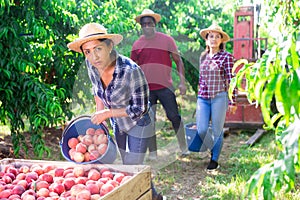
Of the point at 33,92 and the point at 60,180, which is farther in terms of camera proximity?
the point at 33,92

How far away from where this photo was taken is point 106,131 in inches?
126

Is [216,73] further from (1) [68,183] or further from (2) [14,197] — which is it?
(2) [14,197]

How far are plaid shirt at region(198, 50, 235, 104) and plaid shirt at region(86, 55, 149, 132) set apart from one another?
1.84 meters

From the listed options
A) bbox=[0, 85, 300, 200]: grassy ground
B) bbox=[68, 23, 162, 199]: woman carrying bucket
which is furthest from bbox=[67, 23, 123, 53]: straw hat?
bbox=[0, 85, 300, 200]: grassy ground

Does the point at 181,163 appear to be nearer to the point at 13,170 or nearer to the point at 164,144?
Answer: the point at 164,144

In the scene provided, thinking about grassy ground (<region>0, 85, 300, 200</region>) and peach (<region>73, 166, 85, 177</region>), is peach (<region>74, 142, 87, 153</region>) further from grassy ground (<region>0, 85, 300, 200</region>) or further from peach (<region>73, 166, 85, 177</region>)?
grassy ground (<region>0, 85, 300, 200</region>)

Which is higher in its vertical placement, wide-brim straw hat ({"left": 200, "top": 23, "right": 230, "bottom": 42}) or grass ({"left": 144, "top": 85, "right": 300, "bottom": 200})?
wide-brim straw hat ({"left": 200, "top": 23, "right": 230, "bottom": 42})

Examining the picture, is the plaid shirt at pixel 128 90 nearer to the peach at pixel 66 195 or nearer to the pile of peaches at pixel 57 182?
the pile of peaches at pixel 57 182

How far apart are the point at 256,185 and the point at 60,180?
1882 millimetres

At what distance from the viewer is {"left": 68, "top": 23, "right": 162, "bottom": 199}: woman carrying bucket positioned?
127 inches

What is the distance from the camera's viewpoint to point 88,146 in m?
3.17

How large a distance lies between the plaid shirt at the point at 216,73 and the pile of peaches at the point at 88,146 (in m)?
2.14

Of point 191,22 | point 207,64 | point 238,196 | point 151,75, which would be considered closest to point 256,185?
point 238,196

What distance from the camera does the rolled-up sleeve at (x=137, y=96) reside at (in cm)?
326
